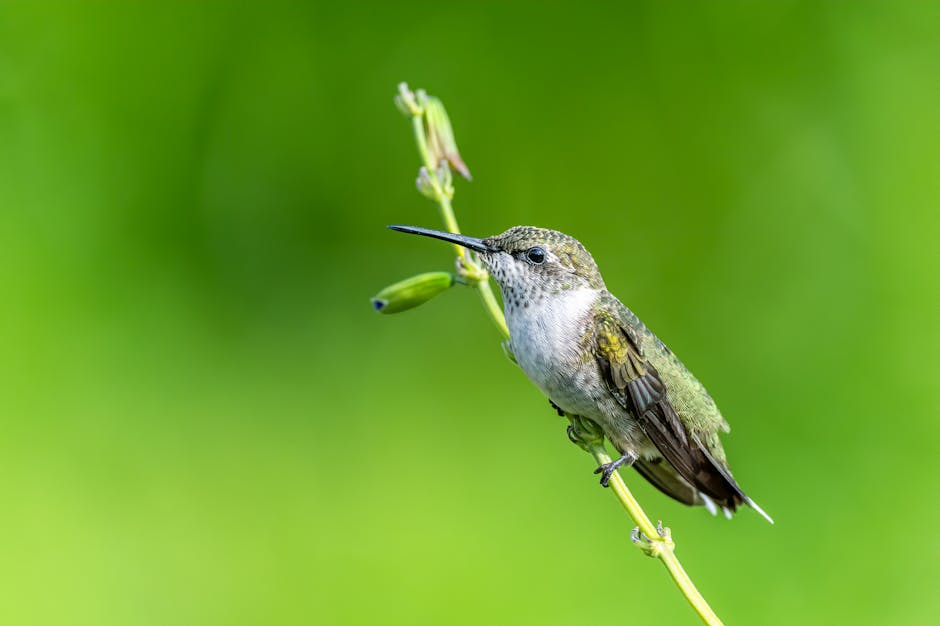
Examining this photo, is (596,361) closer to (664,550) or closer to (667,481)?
(667,481)

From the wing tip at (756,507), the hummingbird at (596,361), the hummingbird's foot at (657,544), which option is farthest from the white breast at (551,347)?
the hummingbird's foot at (657,544)

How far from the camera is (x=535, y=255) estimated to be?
7.21 feet

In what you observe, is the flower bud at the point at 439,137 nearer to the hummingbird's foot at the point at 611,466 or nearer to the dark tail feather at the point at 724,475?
the hummingbird's foot at the point at 611,466

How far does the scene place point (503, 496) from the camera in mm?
3631

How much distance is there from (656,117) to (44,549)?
297 centimetres

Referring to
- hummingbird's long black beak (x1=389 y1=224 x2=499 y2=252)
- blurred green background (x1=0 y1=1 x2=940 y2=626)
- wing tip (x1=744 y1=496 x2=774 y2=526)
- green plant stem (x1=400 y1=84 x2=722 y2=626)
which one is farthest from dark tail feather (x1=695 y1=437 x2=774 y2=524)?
blurred green background (x1=0 y1=1 x2=940 y2=626)

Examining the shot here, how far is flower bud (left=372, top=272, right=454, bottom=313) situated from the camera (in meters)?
1.79

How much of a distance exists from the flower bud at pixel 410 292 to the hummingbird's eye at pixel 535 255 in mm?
424

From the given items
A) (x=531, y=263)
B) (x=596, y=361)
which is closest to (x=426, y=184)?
(x=531, y=263)

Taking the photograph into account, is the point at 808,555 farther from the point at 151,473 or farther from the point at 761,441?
the point at 151,473

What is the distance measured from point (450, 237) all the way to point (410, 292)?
0.17 m

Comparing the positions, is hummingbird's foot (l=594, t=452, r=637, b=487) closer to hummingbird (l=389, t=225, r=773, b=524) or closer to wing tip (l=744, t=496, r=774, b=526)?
hummingbird (l=389, t=225, r=773, b=524)

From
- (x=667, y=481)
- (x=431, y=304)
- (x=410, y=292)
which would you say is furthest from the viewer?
(x=431, y=304)

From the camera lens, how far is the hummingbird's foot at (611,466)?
1.71 m
